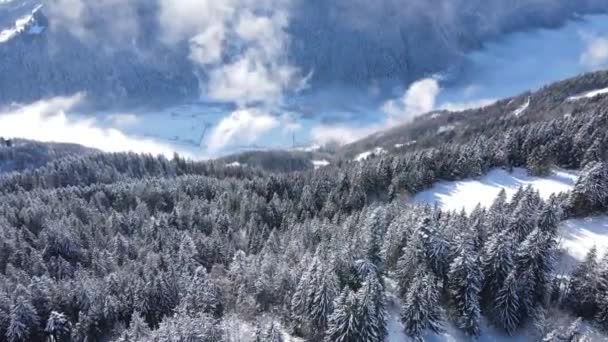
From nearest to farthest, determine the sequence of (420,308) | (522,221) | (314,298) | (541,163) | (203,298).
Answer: (420,308)
(314,298)
(203,298)
(522,221)
(541,163)

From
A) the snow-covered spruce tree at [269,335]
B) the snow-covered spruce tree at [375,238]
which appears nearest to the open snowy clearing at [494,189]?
the snow-covered spruce tree at [375,238]

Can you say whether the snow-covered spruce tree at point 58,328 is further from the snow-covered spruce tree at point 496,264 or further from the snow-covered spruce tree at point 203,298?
the snow-covered spruce tree at point 496,264

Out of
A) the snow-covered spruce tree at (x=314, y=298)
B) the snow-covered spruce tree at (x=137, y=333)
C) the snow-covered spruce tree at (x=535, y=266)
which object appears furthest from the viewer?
the snow-covered spruce tree at (x=535, y=266)

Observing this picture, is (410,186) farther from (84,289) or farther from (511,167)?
(84,289)

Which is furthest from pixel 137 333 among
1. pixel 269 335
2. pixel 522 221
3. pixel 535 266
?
pixel 522 221

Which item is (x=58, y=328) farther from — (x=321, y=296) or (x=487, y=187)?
(x=487, y=187)
